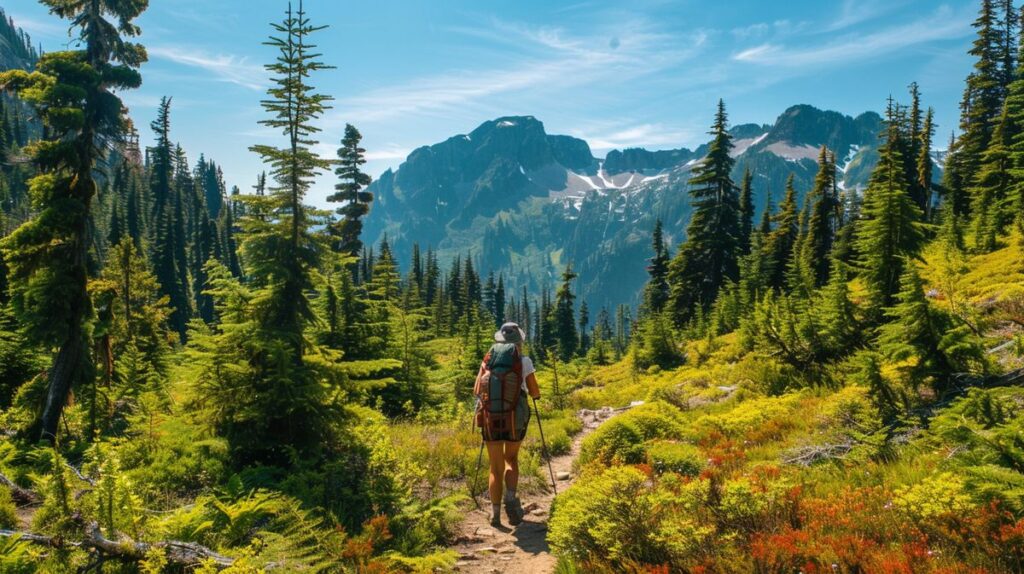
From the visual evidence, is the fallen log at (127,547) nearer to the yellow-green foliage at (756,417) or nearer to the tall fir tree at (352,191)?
the yellow-green foliage at (756,417)

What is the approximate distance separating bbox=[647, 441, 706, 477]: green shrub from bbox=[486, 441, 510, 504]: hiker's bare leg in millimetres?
2332

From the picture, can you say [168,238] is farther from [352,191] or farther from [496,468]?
[496,468]

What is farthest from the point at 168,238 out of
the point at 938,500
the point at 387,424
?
the point at 938,500

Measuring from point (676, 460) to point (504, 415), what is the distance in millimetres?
2823

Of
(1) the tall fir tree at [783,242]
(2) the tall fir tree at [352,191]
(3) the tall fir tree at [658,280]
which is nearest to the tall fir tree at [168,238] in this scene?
(2) the tall fir tree at [352,191]

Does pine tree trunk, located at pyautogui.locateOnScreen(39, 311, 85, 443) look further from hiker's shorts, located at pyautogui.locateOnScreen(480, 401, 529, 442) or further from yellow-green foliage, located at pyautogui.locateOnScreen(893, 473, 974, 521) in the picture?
yellow-green foliage, located at pyautogui.locateOnScreen(893, 473, 974, 521)

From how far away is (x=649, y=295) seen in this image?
51562 mm

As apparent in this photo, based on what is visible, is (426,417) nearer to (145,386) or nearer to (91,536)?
(145,386)

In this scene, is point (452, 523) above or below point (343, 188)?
below

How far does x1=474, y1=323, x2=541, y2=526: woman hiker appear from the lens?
21.5 ft

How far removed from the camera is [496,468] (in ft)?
22.1

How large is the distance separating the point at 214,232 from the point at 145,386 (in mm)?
87305

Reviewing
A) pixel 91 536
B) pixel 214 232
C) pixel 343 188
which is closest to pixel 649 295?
pixel 343 188

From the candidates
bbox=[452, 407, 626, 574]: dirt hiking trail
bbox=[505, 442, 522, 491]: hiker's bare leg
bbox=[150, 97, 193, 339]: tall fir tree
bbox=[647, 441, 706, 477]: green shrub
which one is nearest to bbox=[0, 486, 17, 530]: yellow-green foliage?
bbox=[452, 407, 626, 574]: dirt hiking trail
